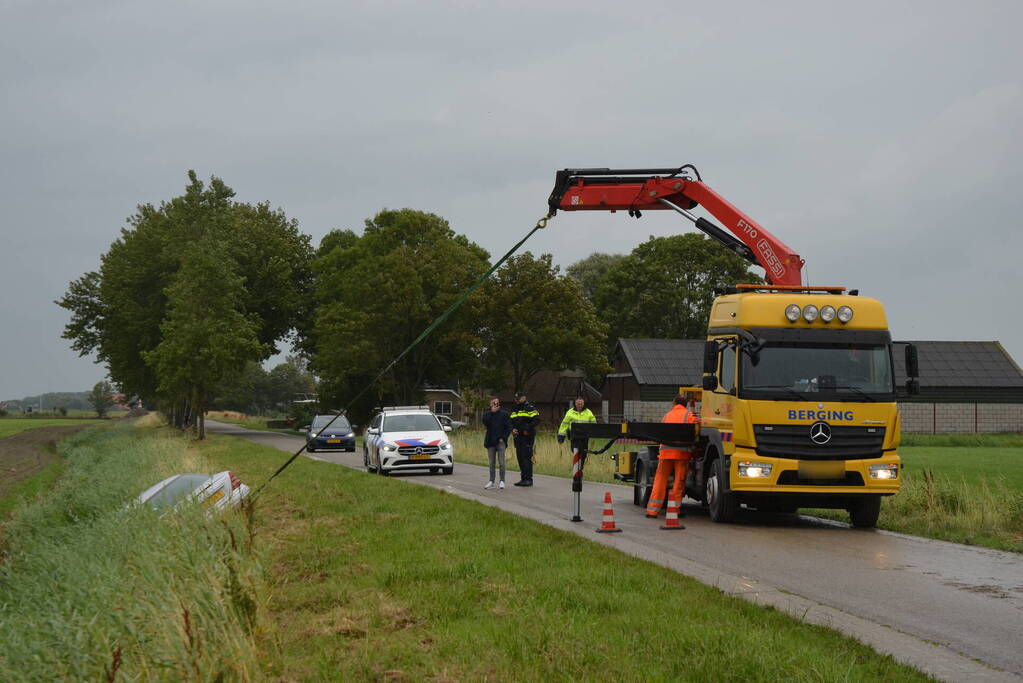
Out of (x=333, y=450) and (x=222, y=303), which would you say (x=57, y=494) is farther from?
(x=222, y=303)

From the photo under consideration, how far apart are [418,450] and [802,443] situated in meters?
14.1

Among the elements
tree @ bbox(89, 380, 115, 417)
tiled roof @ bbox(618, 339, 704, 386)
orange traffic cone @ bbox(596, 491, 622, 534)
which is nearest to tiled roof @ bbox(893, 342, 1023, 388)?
tiled roof @ bbox(618, 339, 704, 386)

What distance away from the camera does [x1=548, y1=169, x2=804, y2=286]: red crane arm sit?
56.9ft

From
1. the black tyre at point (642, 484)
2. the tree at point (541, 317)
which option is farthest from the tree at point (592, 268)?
the black tyre at point (642, 484)

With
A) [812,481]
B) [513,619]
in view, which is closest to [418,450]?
[812,481]

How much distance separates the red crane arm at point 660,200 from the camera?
17344 mm

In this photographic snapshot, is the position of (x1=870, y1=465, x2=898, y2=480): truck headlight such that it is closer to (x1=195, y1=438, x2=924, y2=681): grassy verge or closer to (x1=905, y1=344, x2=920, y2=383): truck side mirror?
(x1=905, y1=344, x2=920, y2=383): truck side mirror

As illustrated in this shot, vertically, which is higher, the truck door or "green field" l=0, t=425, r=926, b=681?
the truck door

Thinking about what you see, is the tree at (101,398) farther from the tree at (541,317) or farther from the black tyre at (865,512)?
the black tyre at (865,512)

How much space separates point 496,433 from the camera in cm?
2289

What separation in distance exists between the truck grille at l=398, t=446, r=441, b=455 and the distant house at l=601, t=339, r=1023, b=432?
30.2 m

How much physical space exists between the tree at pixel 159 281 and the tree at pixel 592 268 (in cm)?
2579

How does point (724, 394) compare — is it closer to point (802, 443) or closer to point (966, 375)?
point (802, 443)

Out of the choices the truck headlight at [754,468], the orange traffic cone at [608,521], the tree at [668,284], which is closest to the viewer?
the orange traffic cone at [608,521]
